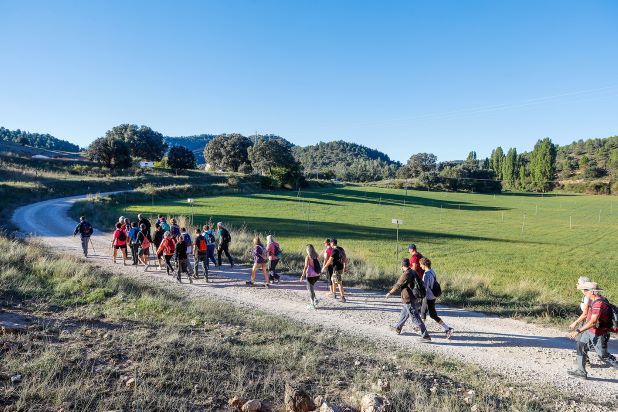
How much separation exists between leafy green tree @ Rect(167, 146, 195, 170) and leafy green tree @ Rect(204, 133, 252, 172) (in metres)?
10.2

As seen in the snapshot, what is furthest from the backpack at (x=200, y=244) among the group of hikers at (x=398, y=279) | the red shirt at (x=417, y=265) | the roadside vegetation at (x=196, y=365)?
the red shirt at (x=417, y=265)

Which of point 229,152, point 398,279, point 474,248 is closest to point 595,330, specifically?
point 398,279

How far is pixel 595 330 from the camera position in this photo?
7133 millimetres

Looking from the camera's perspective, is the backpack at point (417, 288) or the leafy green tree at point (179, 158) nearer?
the backpack at point (417, 288)

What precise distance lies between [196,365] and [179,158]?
86.9m

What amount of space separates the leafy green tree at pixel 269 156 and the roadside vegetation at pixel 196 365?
78281 millimetres

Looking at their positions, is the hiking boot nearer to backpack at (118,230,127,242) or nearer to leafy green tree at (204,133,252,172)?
backpack at (118,230,127,242)

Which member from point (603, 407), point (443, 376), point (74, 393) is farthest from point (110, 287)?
point (603, 407)

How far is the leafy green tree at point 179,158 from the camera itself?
87.5 metres

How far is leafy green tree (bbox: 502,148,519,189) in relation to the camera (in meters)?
142

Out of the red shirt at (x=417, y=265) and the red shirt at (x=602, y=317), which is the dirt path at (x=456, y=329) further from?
the red shirt at (x=417, y=265)

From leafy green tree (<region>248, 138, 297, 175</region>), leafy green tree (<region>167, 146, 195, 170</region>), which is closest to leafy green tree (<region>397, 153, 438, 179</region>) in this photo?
leafy green tree (<region>248, 138, 297, 175</region>)

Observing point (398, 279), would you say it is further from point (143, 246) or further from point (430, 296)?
point (143, 246)

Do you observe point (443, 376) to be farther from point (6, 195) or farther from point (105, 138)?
point (105, 138)
